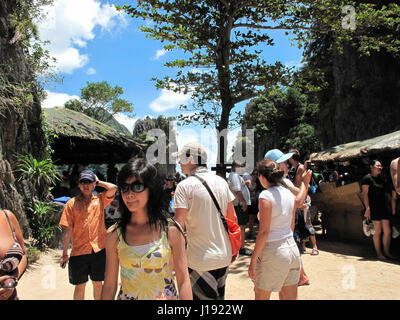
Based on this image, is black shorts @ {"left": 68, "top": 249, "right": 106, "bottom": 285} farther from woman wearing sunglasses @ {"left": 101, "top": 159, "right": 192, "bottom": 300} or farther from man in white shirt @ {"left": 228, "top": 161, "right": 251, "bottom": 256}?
man in white shirt @ {"left": 228, "top": 161, "right": 251, "bottom": 256}

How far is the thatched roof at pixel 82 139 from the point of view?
10.2 meters

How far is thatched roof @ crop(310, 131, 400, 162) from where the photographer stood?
6529mm

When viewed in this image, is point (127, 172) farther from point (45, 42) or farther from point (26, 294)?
point (45, 42)

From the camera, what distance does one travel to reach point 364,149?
7.09 m

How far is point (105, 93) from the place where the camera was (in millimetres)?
33844

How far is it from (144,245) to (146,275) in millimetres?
174

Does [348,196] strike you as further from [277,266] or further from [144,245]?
[144,245]

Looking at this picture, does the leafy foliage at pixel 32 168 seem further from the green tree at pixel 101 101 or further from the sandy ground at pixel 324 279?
the green tree at pixel 101 101

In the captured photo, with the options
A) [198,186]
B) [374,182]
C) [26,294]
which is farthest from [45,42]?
[374,182]

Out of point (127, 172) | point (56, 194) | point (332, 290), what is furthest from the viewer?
point (56, 194)

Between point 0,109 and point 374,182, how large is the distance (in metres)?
7.09

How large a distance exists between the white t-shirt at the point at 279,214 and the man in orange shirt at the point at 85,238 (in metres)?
1.82

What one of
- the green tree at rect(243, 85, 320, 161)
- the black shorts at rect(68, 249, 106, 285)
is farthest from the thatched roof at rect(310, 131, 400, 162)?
the green tree at rect(243, 85, 320, 161)
